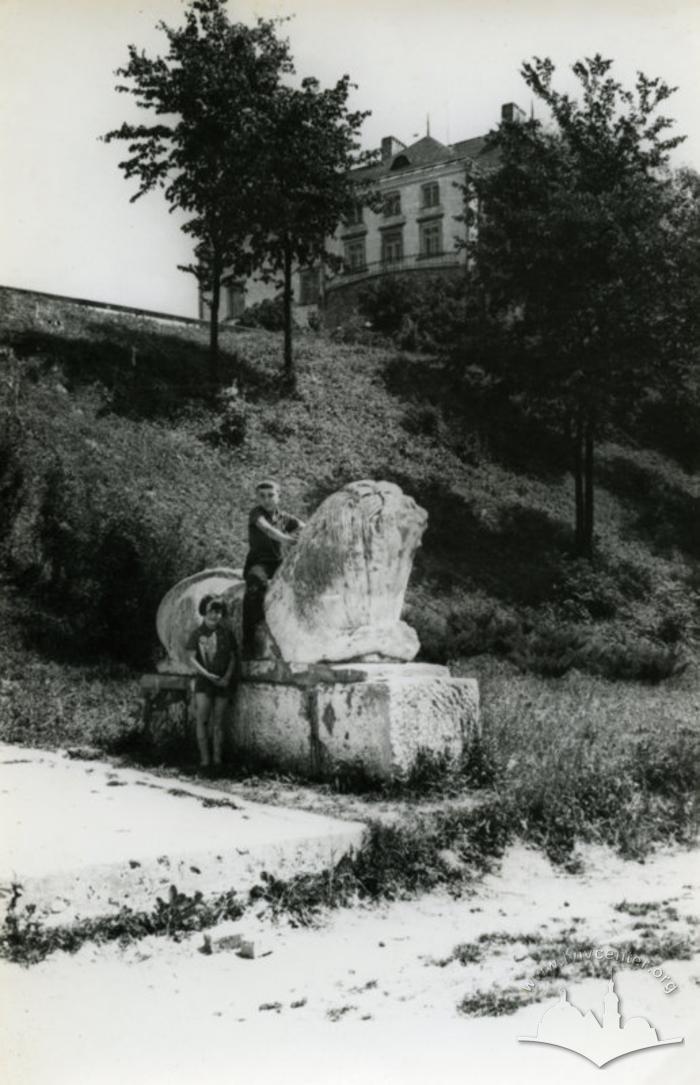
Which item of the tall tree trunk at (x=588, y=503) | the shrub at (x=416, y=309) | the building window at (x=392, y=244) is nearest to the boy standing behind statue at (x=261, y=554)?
the tall tree trunk at (x=588, y=503)

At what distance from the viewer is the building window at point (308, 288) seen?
1729 inches

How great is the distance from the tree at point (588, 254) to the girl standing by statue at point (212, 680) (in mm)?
14405

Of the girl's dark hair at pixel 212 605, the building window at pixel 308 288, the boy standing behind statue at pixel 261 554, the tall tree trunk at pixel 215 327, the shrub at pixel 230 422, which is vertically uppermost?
the building window at pixel 308 288

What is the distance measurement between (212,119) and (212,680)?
1767cm

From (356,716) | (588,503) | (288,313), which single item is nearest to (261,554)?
(356,716)

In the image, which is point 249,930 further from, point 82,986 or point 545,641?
point 545,641

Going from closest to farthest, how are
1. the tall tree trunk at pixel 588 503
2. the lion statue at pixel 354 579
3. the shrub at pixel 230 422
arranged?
1. the lion statue at pixel 354 579
2. the shrub at pixel 230 422
3. the tall tree trunk at pixel 588 503

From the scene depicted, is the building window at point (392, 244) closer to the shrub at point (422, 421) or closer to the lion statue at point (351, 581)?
the shrub at point (422, 421)

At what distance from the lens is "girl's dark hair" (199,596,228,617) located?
6844 millimetres

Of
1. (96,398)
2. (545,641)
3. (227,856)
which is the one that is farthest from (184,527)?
(227,856)

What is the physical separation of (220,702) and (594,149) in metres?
16.5

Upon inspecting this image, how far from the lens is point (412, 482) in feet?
71.3

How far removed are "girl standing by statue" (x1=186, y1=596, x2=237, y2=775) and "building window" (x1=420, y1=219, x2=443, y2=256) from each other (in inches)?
1459

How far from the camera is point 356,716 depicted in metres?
5.89
